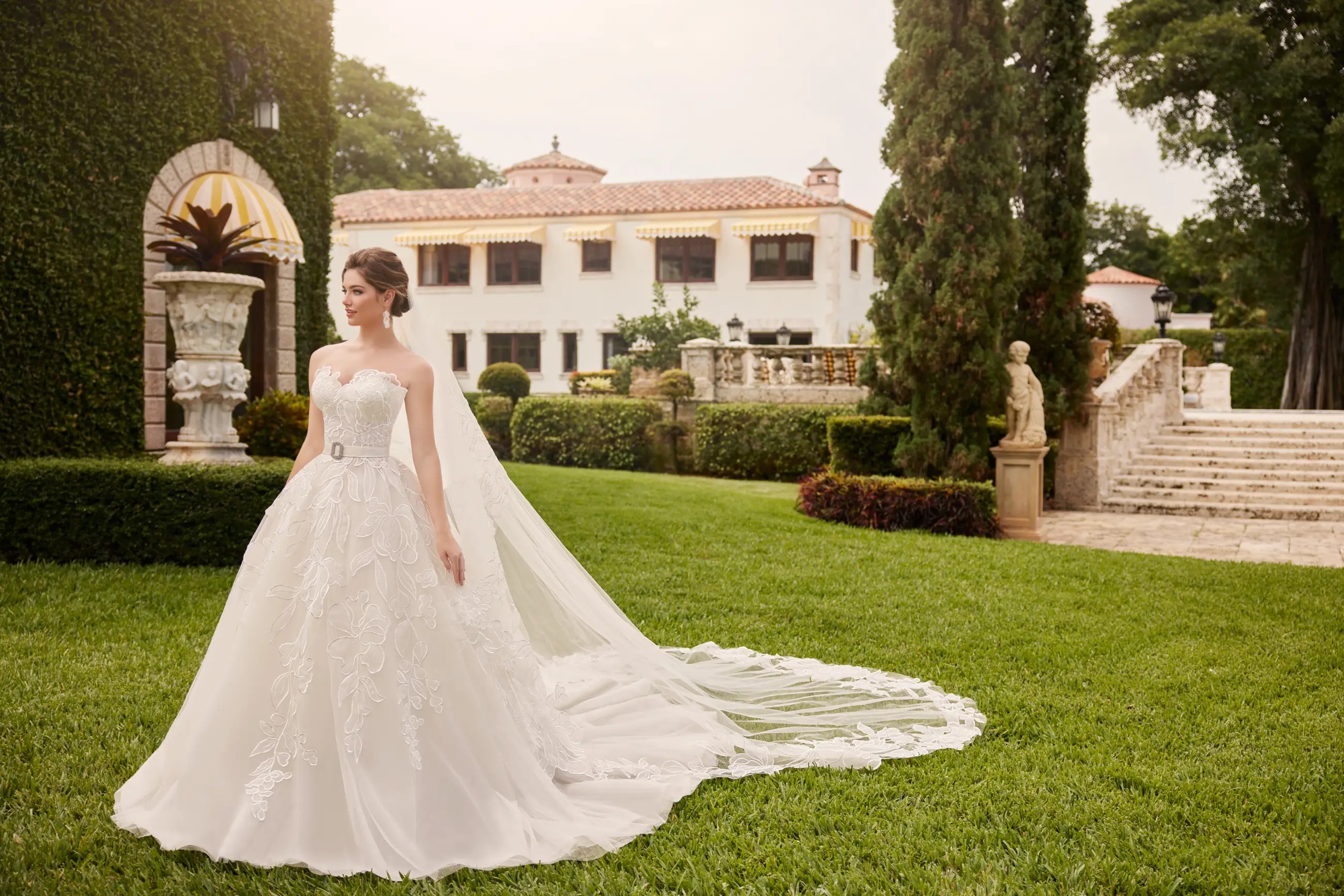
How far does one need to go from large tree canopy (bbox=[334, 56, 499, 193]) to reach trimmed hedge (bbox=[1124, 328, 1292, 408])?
3311 centimetres

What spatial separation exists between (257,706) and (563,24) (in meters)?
18.0

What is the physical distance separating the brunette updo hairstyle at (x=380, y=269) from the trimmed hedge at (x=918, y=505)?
9414mm

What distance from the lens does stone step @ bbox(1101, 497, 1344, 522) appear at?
1520 cm

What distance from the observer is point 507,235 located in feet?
128

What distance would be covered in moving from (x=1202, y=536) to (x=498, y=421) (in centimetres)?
1630

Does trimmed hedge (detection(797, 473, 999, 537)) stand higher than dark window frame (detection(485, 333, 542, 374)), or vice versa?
dark window frame (detection(485, 333, 542, 374))

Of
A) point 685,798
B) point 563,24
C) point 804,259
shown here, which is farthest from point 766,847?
point 804,259

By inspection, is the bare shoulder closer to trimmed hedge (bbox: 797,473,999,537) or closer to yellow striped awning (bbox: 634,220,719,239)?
trimmed hedge (bbox: 797,473,999,537)

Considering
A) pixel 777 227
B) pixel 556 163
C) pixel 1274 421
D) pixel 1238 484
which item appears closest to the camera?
pixel 1238 484

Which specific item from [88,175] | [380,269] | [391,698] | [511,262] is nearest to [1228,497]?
[380,269]

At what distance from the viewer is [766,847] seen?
13.4 ft

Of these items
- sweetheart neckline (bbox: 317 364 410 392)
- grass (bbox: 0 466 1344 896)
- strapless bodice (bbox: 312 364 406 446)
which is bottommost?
grass (bbox: 0 466 1344 896)

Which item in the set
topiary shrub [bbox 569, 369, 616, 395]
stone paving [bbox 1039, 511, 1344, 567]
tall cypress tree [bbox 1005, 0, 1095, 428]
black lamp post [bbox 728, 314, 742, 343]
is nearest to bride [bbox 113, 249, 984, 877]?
stone paving [bbox 1039, 511, 1344, 567]

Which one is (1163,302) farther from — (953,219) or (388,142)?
(388,142)
